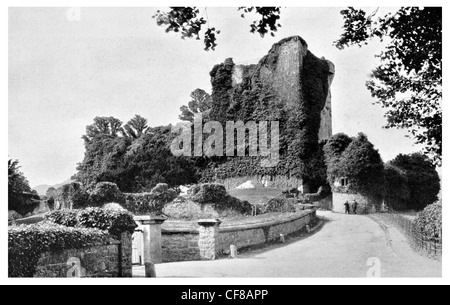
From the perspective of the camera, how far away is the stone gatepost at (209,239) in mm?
16203

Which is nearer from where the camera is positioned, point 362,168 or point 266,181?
point 362,168

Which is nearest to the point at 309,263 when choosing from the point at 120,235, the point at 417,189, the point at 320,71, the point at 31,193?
the point at 120,235

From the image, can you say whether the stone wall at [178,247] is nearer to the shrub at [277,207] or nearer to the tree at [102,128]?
the shrub at [277,207]

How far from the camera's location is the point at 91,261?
1138 centimetres

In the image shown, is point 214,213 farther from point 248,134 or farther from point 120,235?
point 120,235

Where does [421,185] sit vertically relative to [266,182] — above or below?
below

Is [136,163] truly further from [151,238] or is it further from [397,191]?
[151,238]

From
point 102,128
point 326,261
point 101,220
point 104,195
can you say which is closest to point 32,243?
point 101,220

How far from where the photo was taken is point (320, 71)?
39.2 m

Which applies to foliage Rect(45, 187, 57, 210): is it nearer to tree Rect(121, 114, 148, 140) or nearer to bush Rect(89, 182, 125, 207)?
bush Rect(89, 182, 125, 207)

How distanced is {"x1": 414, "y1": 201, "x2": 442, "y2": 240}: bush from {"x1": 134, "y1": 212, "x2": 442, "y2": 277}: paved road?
744 mm

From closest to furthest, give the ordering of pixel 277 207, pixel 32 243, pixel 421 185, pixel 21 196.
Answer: pixel 32 243
pixel 21 196
pixel 277 207
pixel 421 185

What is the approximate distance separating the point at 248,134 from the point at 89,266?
2085 centimetres

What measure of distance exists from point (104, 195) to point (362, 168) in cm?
1633
